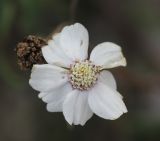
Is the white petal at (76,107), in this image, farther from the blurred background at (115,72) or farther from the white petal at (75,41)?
the blurred background at (115,72)

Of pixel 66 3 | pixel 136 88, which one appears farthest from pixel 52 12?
pixel 136 88

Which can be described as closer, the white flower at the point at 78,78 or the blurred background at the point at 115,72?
the white flower at the point at 78,78

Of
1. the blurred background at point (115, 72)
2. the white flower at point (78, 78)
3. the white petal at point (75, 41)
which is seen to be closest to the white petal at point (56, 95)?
the white flower at point (78, 78)

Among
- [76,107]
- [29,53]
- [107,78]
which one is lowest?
[76,107]

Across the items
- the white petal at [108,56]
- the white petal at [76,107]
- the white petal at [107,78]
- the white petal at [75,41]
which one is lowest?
the white petal at [76,107]

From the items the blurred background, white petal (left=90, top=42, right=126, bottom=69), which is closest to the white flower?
white petal (left=90, top=42, right=126, bottom=69)

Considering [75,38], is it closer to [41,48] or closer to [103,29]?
[41,48]

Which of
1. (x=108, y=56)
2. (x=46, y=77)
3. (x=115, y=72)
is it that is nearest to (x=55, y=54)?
(x=46, y=77)

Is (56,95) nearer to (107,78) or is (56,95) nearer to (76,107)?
(76,107)
